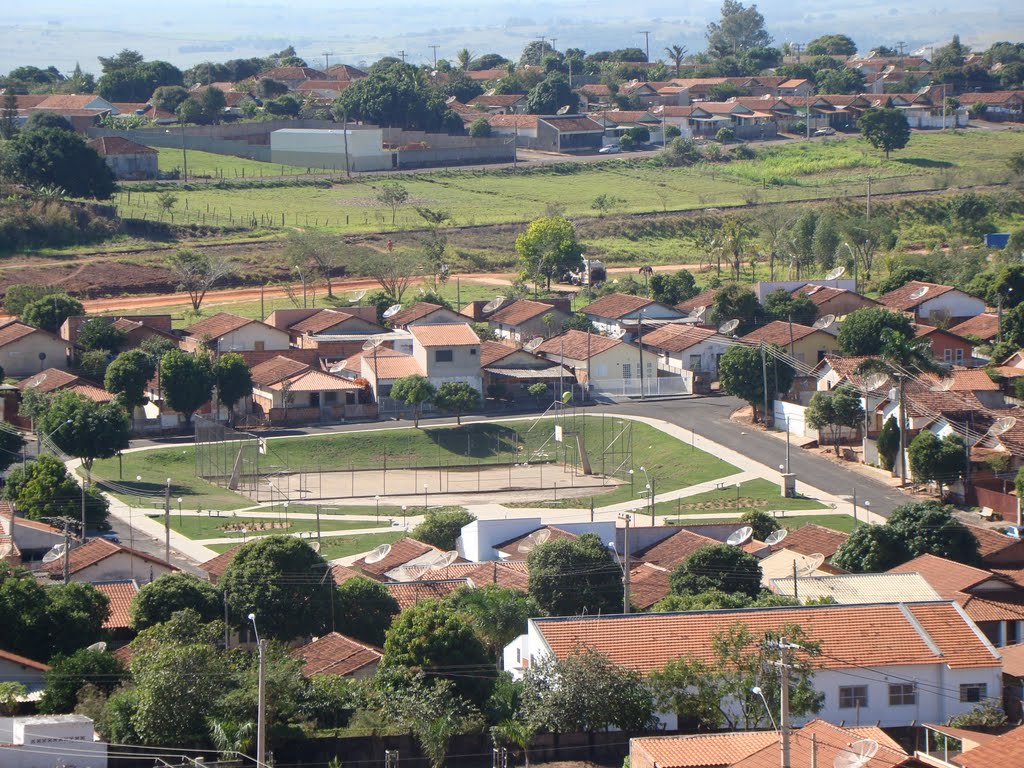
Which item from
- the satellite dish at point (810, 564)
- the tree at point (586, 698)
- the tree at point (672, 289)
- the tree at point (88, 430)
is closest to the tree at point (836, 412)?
the satellite dish at point (810, 564)

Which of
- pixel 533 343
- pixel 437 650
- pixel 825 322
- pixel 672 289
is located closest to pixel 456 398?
pixel 533 343

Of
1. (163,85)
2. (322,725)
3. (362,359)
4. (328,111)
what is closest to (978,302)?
(362,359)

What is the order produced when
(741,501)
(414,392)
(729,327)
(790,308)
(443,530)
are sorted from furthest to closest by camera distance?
(790,308)
(729,327)
(414,392)
(741,501)
(443,530)

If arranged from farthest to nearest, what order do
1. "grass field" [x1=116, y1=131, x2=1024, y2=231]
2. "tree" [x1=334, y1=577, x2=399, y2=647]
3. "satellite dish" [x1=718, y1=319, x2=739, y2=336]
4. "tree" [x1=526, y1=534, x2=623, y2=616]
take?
1. "grass field" [x1=116, y1=131, x2=1024, y2=231]
2. "satellite dish" [x1=718, y1=319, x2=739, y2=336]
3. "tree" [x1=526, y1=534, x2=623, y2=616]
4. "tree" [x1=334, y1=577, x2=399, y2=647]

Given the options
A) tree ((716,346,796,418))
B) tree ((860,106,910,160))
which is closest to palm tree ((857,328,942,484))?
tree ((716,346,796,418))

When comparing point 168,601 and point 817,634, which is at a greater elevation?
point 817,634

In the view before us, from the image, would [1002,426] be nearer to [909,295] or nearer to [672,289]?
[909,295]

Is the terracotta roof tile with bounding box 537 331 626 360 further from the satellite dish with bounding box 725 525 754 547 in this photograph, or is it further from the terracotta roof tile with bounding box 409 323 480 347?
the satellite dish with bounding box 725 525 754 547
